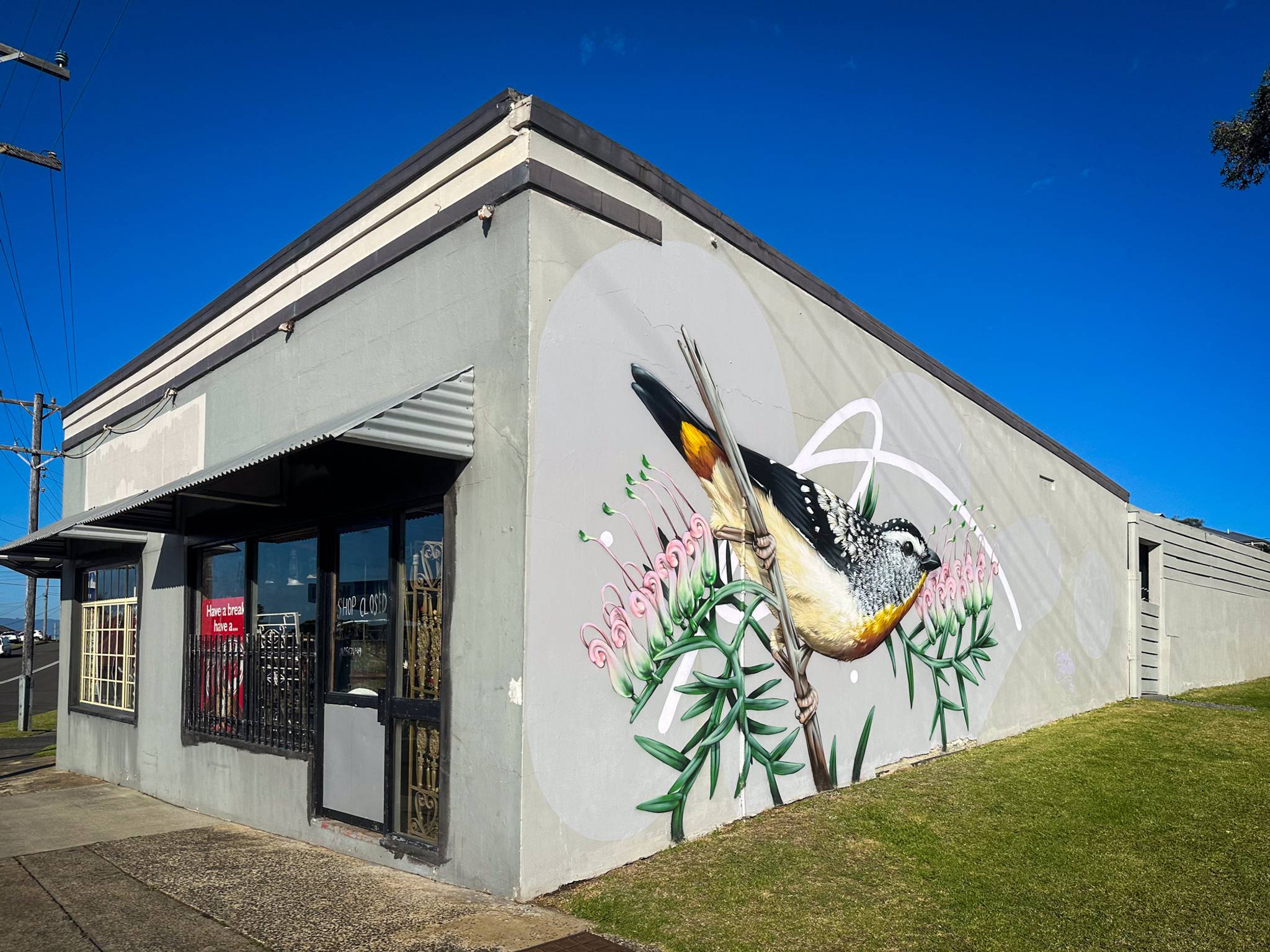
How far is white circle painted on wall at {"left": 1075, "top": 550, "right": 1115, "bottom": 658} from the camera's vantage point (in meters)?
14.5

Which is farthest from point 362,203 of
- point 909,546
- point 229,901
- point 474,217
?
point 909,546

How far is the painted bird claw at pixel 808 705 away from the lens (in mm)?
8469

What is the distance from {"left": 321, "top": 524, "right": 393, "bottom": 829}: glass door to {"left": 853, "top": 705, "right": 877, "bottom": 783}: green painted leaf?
171 inches

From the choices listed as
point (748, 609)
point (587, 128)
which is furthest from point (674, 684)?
point (587, 128)

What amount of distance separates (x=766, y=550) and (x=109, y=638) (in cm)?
894

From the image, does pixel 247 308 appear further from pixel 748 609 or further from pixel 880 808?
pixel 880 808

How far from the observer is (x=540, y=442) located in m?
6.38

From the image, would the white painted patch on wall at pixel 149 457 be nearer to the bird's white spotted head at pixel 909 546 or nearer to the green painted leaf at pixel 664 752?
the green painted leaf at pixel 664 752

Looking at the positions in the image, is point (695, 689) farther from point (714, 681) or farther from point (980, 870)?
point (980, 870)

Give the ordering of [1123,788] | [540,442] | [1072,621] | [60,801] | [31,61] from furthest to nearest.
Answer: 1. [1072,621]
2. [31,61]
3. [60,801]
4. [1123,788]
5. [540,442]

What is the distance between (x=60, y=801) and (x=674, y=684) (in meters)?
7.30

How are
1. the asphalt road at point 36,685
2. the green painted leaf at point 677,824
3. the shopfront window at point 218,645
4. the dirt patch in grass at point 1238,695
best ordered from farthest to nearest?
the asphalt road at point 36,685
the dirt patch in grass at point 1238,695
the shopfront window at point 218,645
the green painted leaf at point 677,824

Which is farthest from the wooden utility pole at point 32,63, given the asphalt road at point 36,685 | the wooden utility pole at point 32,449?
the asphalt road at point 36,685

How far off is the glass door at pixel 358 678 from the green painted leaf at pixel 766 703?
2.81m
